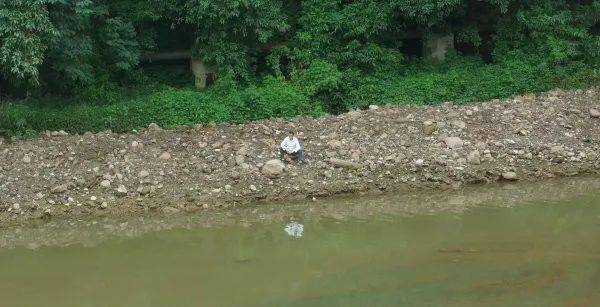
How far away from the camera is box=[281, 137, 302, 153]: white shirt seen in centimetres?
1009

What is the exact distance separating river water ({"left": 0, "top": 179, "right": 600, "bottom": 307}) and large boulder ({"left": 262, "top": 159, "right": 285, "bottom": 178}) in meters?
0.58

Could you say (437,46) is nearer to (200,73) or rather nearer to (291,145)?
(200,73)

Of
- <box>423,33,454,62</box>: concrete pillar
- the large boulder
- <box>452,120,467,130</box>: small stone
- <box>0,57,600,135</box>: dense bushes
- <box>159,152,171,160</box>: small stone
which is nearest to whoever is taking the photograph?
the large boulder

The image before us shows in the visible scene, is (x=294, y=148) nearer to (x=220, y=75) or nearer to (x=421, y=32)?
(x=220, y=75)

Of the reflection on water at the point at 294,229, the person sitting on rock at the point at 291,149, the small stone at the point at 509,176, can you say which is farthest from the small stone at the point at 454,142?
the reflection on water at the point at 294,229

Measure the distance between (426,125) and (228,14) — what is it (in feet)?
12.6

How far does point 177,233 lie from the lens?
862cm

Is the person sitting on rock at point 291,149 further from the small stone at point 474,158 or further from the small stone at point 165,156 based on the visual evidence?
the small stone at point 474,158

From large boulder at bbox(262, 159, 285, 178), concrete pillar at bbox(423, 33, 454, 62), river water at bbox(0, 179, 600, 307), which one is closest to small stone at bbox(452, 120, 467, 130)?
river water at bbox(0, 179, 600, 307)

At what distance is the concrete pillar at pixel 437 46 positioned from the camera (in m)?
14.0

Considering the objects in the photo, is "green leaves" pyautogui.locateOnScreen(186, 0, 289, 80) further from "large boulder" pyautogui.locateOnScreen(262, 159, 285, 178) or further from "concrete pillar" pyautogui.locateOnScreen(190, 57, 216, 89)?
"large boulder" pyautogui.locateOnScreen(262, 159, 285, 178)

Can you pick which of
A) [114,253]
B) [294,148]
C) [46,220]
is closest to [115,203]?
[46,220]

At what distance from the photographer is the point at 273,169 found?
32.3 feet

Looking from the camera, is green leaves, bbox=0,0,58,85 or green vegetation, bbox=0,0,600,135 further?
green vegetation, bbox=0,0,600,135
